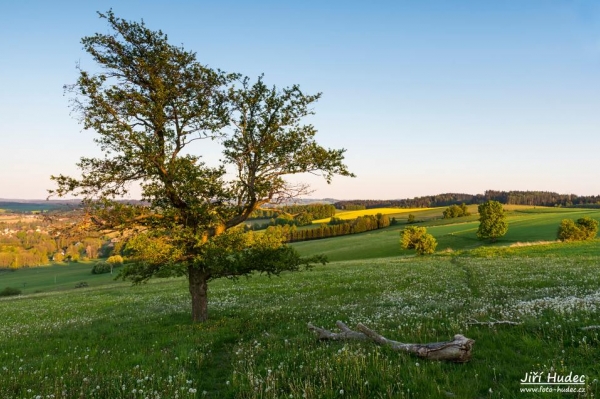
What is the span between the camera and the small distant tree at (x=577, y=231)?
207 ft

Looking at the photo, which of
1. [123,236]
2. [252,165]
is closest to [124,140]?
[123,236]

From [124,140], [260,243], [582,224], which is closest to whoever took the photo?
[124,140]

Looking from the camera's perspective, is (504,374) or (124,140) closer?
(504,374)

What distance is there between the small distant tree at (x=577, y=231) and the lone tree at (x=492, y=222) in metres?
9.94

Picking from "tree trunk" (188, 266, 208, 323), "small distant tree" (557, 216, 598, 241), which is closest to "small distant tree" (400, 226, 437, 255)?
"small distant tree" (557, 216, 598, 241)

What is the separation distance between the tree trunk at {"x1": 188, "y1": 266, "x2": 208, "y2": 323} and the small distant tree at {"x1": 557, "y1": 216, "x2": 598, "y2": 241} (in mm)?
72178

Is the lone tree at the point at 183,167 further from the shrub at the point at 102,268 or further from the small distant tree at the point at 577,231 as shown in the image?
the shrub at the point at 102,268

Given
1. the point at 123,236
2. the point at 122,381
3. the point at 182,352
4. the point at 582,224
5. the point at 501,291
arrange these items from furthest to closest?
the point at 582,224
the point at 501,291
the point at 123,236
the point at 182,352
the point at 122,381

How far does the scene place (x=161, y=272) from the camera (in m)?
13.1

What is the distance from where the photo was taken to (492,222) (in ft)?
234

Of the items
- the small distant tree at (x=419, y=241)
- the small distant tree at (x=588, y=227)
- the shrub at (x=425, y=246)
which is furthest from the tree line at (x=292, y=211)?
the small distant tree at (x=588, y=227)

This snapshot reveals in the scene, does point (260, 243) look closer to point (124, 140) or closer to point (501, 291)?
point (124, 140)

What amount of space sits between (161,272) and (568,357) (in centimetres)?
1237

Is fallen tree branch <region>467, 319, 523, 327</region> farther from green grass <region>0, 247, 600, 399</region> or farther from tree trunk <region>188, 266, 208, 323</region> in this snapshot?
tree trunk <region>188, 266, 208, 323</region>
